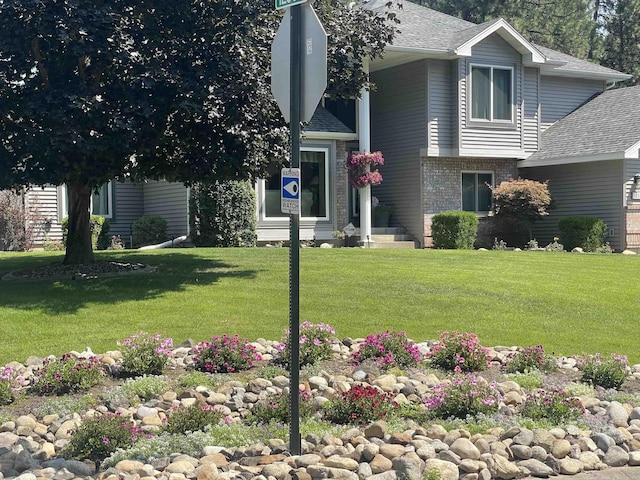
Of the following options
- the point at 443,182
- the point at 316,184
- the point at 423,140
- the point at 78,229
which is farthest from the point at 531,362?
the point at 443,182

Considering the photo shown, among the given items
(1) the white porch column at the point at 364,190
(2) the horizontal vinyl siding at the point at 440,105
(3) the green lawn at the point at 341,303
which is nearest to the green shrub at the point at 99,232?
(3) the green lawn at the point at 341,303

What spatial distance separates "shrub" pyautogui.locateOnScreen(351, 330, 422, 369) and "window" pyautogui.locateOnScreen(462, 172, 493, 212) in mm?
14958

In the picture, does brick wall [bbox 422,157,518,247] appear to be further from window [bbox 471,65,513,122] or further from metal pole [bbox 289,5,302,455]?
metal pole [bbox 289,5,302,455]

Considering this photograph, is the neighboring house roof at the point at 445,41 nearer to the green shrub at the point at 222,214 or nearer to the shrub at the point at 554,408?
the green shrub at the point at 222,214

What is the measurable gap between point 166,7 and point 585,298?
764 cm

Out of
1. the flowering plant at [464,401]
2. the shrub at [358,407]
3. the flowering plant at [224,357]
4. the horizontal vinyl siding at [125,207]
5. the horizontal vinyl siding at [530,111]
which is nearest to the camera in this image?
the shrub at [358,407]

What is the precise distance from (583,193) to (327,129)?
7.63 meters

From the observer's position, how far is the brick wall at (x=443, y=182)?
68.5 ft

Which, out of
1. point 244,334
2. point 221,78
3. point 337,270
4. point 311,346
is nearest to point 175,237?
point 337,270

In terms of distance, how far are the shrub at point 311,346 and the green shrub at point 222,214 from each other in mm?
10830

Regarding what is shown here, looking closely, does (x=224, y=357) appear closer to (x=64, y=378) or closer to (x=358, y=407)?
(x=64, y=378)

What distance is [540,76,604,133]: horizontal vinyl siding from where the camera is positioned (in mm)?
24000

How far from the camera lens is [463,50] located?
66.6 feet

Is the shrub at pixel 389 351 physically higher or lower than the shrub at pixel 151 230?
lower
